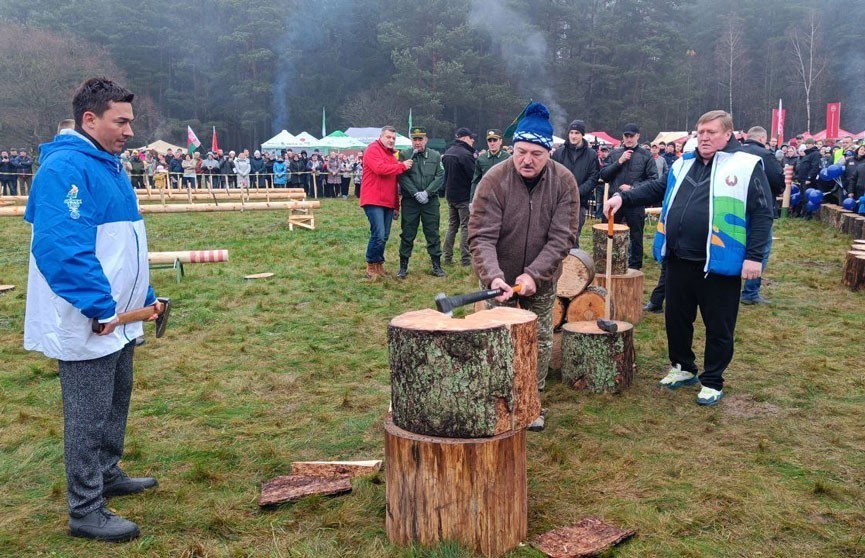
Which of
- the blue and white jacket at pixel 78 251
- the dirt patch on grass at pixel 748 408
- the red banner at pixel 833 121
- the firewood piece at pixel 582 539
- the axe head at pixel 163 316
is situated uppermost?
the red banner at pixel 833 121

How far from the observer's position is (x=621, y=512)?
340 cm

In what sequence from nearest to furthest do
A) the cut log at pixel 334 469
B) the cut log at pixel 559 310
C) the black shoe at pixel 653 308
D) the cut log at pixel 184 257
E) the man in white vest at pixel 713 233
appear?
the cut log at pixel 334 469 → the man in white vest at pixel 713 233 → the cut log at pixel 559 310 → the black shoe at pixel 653 308 → the cut log at pixel 184 257

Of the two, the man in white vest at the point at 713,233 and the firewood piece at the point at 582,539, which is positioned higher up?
the man in white vest at the point at 713,233

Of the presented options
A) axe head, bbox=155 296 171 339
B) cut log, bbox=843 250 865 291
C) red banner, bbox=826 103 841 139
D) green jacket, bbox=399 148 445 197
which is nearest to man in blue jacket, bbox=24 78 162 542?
axe head, bbox=155 296 171 339

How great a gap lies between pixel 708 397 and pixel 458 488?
2671mm

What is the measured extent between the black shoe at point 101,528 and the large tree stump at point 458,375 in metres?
1.31

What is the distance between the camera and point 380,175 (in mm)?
8883

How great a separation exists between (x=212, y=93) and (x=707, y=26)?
37.3m

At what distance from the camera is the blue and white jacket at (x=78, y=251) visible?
2.88 metres

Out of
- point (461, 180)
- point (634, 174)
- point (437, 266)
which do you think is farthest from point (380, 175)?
point (634, 174)

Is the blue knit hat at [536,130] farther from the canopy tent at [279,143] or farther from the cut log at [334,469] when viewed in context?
the canopy tent at [279,143]

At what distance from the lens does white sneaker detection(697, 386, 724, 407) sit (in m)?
4.93

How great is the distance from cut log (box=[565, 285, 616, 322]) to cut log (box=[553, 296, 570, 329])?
3cm

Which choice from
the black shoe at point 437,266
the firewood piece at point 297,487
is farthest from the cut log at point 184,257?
the firewood piece at point 297,487
